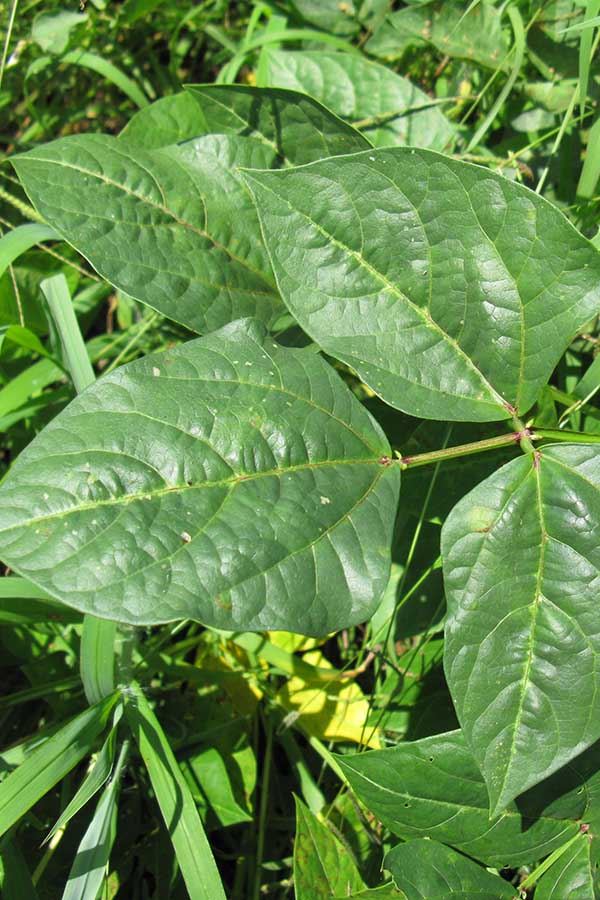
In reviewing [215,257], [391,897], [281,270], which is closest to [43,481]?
[281,270]

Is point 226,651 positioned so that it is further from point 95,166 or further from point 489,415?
point 95,166

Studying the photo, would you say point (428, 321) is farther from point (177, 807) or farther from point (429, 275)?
point (177, 807)

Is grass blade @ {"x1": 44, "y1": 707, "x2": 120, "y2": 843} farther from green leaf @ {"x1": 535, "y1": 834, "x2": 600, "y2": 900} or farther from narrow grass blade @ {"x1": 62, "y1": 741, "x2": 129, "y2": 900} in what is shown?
green leaf @ {"x1": 535, "y1": 834, "x2": 600, "y2": 900}

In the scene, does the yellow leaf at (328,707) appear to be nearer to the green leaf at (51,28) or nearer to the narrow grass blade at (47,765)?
the narrow grass blade at (47,765)

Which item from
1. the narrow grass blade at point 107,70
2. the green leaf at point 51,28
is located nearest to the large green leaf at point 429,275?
the narrow grass blade at point 107,70

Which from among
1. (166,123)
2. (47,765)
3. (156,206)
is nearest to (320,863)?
(47,765)
